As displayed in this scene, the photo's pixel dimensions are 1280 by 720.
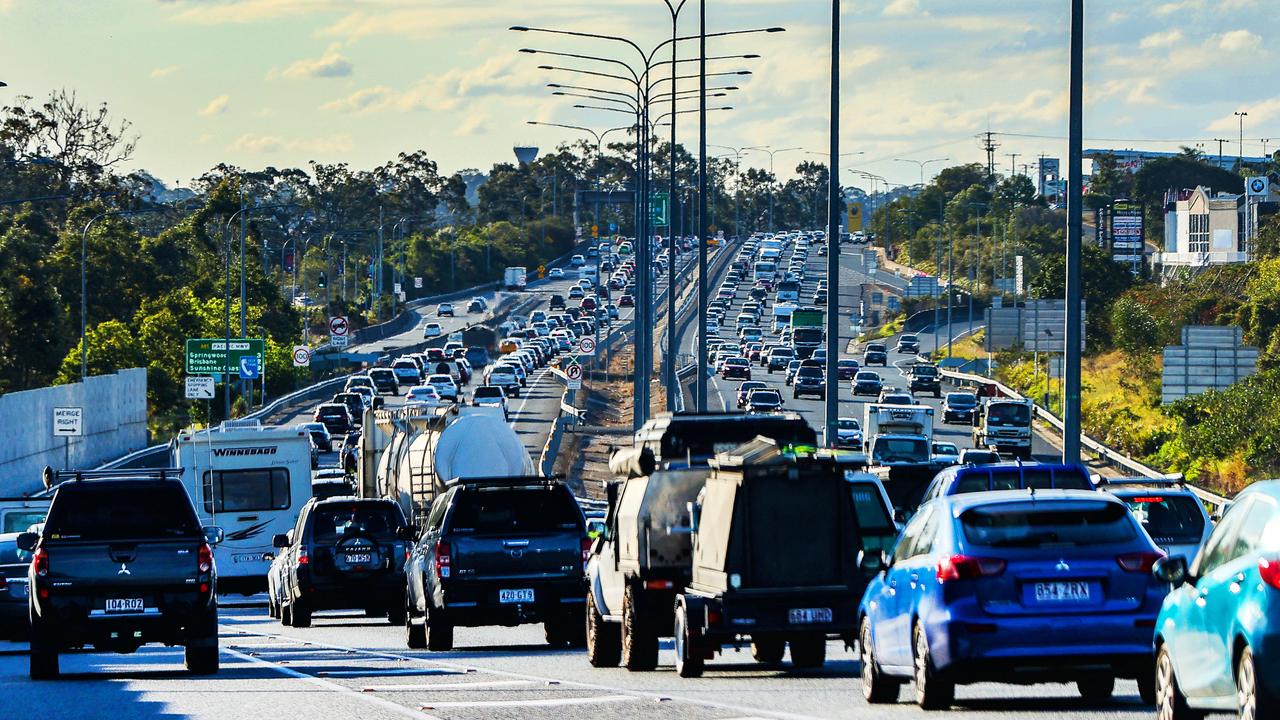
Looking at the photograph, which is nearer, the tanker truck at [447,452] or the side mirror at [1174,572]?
the side mirror at [1174,572]

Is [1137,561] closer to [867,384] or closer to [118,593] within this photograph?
[118,593]

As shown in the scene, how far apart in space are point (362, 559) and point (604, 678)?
11.3 meters

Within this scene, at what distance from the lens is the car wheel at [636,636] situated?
19922mm

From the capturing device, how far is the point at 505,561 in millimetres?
24297

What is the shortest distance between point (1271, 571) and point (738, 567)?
806cm

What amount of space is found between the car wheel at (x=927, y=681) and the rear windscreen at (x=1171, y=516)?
1055cm

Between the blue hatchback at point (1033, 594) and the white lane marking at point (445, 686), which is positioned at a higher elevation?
the blue hatchback at point (1033, 594)

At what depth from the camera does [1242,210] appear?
164 meters

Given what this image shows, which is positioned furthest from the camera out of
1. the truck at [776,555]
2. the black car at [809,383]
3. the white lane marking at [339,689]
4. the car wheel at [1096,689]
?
the black car at [809,383]

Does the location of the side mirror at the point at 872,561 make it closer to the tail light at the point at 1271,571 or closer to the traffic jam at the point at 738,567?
the traffic jam at the point at 738,567

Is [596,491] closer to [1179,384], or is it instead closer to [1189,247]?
[1179,384]

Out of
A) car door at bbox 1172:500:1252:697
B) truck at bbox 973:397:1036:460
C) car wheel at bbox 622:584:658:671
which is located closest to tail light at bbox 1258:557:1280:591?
car door at bbox 1172:500:1252:697

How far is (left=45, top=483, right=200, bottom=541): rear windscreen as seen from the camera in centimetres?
2131

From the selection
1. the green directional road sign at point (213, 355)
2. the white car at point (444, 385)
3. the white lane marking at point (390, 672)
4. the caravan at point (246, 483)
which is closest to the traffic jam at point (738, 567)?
the caravan at point (246, 483)
